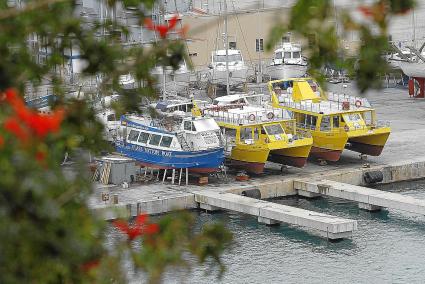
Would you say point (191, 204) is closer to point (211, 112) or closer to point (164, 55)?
point (211, 112)

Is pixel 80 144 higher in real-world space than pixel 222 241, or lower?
higher

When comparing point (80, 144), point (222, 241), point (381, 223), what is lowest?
point (381, 223)

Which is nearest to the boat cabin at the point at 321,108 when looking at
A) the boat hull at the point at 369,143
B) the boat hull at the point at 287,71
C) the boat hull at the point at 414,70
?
the boat hull at the point at 369,143

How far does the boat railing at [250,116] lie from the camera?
29.4 meters

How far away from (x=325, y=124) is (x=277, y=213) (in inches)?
223

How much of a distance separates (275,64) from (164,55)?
34883 millimetres

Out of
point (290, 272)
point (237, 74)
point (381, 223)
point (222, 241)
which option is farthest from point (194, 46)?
point (222, 241)

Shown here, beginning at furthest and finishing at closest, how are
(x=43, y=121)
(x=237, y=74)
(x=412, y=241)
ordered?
(x=237, y=74) → (x=412, y=241) → (x=43, y=121)

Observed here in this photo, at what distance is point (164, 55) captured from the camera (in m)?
7.71

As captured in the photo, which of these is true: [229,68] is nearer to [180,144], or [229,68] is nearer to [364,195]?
[180,144]

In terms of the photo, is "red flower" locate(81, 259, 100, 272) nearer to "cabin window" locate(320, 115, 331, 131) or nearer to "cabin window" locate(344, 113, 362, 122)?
"cabin window" locate(320, 115, 331, 131)

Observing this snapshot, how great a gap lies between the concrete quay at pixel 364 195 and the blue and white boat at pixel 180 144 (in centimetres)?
218

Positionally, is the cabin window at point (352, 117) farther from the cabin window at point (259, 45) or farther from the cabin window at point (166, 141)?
the cabin window at point (259, 45)

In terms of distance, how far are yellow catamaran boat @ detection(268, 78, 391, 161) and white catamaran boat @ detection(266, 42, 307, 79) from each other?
1023 centimetres
